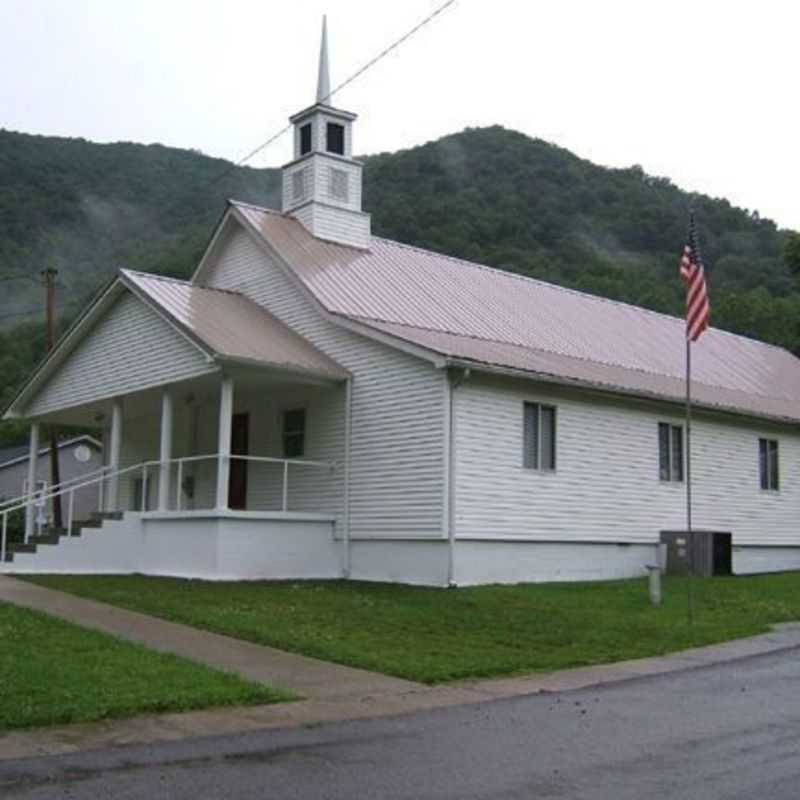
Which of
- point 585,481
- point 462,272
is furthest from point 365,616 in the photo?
point 462,272

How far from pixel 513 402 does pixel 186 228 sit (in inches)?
896

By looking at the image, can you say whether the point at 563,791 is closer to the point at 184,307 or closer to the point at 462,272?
the point at 184,307

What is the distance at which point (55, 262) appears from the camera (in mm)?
51375

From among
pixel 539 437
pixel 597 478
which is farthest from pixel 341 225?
pixel 597 478

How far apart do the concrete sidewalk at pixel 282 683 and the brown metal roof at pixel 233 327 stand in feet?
18.5

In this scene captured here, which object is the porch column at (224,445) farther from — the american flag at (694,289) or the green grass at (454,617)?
the american flag at (694,289)

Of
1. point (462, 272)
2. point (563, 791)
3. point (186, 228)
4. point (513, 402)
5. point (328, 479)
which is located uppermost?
point (186, 228)

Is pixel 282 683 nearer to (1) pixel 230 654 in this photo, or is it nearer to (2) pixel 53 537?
(1) pixel 230 654

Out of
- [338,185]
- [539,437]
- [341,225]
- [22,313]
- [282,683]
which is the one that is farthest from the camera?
[22,313]

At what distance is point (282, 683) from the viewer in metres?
11.1

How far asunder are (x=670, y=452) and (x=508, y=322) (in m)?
4.41

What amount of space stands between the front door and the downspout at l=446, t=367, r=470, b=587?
6.12 metres

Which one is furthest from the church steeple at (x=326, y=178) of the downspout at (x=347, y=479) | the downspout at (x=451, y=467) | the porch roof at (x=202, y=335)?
the downspout at (x=451, y=467)

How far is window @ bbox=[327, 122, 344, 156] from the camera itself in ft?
88.8
